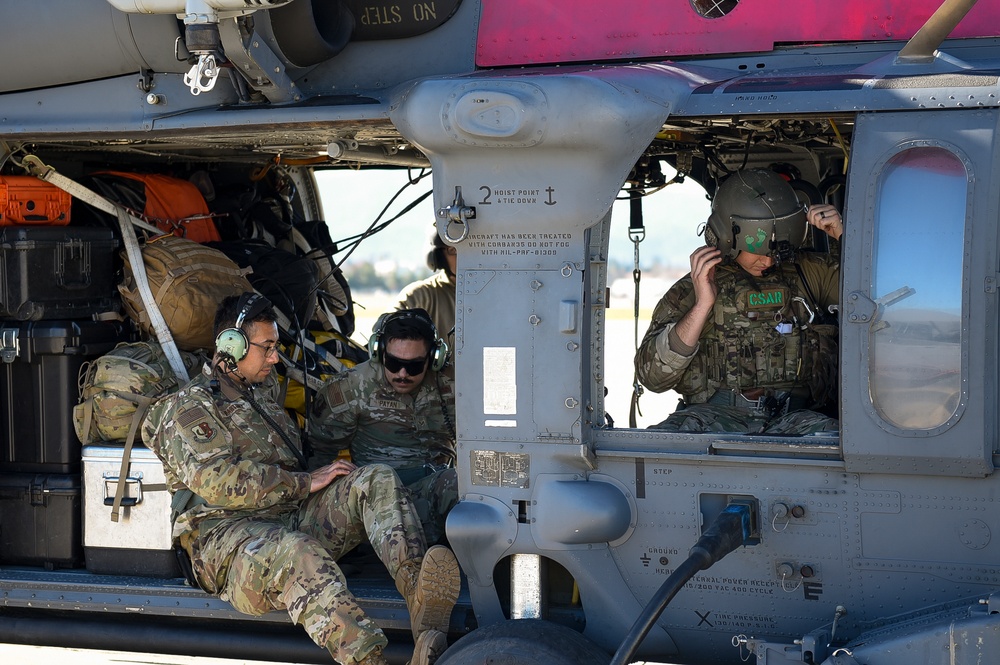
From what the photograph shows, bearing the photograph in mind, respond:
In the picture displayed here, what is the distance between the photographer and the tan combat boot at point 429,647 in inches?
152

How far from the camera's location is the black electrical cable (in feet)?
10.7

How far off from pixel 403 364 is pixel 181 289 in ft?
3.12

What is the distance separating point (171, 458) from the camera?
167 inches

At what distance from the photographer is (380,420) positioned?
16.8 feet

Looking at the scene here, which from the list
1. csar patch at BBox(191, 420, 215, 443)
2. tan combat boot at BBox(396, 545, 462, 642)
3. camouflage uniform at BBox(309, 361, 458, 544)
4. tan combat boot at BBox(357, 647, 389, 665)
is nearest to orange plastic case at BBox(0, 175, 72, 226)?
csar patch at BBox(191, 420, 215, 443)

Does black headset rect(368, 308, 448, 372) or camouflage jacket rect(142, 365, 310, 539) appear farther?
black headset rect(368, 308, 448, 372)

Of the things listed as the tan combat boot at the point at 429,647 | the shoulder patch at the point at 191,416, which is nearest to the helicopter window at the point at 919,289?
the tan combat boot at the point at 429,647

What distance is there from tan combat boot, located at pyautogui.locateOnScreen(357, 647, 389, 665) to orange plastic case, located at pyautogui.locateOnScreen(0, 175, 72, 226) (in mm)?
2152

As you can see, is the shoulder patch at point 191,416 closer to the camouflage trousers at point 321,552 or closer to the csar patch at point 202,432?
the csar patch at point 202,432

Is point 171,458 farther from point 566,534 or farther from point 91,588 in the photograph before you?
point 566,534

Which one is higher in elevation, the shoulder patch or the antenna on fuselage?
the antenna on fuselage

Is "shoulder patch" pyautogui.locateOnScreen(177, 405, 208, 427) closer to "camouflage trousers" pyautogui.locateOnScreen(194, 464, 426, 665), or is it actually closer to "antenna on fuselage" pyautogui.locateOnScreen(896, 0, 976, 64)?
"camouflage trousers" pyautogui.locateOnScreen(194, 464, 426, 665)

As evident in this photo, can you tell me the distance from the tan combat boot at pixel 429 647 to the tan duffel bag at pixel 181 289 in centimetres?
169

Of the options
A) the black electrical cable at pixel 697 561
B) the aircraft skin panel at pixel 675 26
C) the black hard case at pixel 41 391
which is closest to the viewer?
the black electrical cable at pixel 697 561
